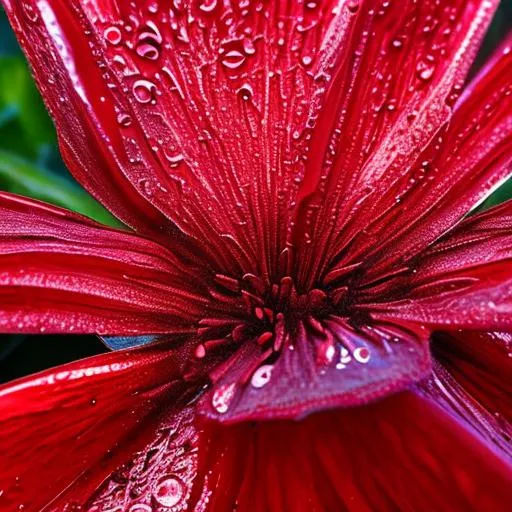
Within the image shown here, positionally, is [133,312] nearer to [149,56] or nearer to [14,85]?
[149,56]

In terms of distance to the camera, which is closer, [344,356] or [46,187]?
[344,356]

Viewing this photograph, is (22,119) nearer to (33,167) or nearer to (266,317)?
(33,167)

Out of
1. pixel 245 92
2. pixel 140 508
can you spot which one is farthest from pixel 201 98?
pixel 140 508

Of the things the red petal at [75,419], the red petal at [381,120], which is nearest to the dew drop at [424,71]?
the red petal at [381,120]

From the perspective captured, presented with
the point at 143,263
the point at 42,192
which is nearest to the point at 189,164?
the point at 143,263

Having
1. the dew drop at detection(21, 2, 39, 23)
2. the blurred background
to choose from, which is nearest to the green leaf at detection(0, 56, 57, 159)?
the blurred background

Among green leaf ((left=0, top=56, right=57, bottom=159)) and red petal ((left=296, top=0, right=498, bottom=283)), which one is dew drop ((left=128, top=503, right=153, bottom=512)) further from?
A: green leaf ((left=0, top=56, right=57, bottom=159))

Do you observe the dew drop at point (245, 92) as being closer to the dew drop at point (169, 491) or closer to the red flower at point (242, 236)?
the red flower at point (242, 236)
